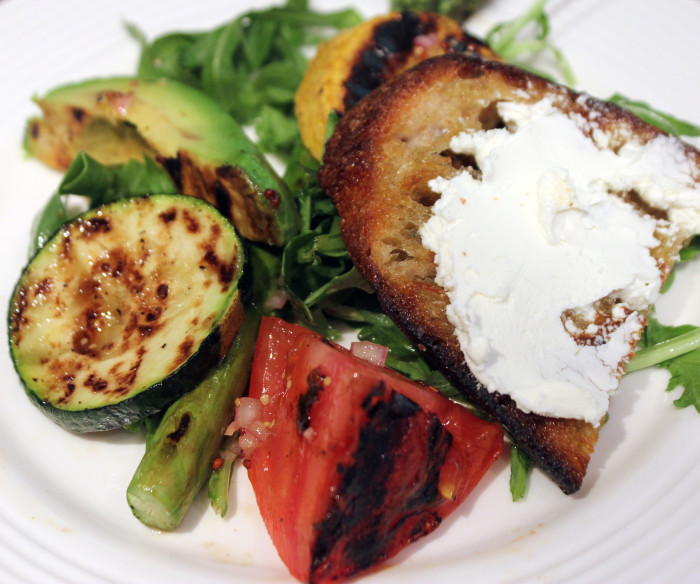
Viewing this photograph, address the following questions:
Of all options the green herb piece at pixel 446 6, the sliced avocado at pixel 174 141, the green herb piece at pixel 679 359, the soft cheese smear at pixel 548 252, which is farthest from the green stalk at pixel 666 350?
the green herb piece at pixel 446 6

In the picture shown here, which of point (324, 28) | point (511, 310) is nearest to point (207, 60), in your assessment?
point (324, 28)

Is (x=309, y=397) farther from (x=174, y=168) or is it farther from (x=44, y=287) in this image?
(x=174, y=168)

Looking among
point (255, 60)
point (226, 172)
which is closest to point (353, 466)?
point (226, 172)

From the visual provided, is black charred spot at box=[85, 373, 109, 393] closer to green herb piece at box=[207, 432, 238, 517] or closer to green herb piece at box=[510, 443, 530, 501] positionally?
green herb piece at box=[207, 432, 238, 517]

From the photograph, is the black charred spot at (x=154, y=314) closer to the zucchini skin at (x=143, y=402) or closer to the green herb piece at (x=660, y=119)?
the zucchini skin at (x=143, y=402)

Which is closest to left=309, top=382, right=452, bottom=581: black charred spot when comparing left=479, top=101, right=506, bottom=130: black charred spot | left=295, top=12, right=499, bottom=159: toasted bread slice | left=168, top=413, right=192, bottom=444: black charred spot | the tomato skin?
the tomato skin

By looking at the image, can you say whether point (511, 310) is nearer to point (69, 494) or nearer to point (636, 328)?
point (636, 328)
